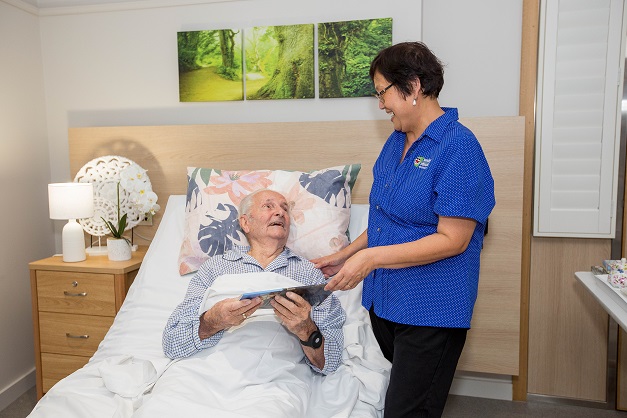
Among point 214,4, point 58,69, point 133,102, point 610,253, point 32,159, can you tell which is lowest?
point 610,253

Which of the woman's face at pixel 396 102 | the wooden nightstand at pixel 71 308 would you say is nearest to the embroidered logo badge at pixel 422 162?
the woman's face at pixel 396 102

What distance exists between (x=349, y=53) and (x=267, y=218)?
1.09 m

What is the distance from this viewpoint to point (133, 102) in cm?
284

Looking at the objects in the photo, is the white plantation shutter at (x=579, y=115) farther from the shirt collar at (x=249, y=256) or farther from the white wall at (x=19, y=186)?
the white wall at (x=19, y=186)

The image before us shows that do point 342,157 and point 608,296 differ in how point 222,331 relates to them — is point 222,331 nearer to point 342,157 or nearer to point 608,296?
point 342,157

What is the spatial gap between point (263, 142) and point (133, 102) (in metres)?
0.83

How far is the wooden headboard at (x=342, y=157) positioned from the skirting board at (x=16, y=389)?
3.26 ft

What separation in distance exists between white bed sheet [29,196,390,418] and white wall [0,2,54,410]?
100 cm

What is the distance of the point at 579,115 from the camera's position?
2332 mm

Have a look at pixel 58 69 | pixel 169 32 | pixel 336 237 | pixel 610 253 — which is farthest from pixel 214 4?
pixel 610 253

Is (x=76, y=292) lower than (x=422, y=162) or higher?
lower

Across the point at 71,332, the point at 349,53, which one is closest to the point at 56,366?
the point at 71,332

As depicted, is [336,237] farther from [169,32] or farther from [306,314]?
[169,32]

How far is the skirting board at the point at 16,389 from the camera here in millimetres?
2603
